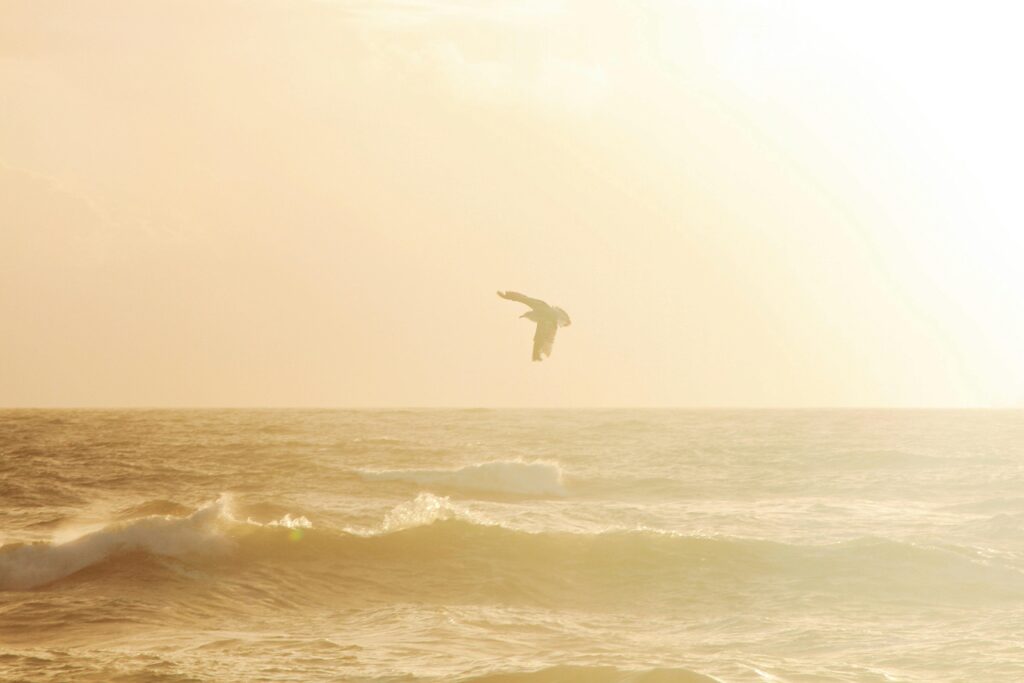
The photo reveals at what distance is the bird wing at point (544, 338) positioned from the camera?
1405 centimetres

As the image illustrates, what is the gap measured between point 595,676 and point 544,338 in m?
4.02

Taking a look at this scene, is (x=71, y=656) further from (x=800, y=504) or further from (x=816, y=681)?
(x=800, y=504)

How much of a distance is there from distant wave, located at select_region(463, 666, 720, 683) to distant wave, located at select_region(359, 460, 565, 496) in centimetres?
1844

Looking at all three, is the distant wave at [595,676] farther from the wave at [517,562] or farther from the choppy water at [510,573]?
the wave at [517,562]

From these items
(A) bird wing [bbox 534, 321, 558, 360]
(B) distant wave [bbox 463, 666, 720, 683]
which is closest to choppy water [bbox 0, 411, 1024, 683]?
(B) distant wave [bbox 463, 666, 720, 683]

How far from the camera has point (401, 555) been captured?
68.0ft

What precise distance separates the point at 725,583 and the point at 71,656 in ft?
32.0

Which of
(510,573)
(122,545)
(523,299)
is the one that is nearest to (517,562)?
(510,573)

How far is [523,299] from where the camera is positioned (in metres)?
14.0

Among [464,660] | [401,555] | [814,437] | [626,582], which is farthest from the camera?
[814,437]

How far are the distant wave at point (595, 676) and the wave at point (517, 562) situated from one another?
4.87 meters

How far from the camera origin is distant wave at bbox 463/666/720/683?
12.2 m

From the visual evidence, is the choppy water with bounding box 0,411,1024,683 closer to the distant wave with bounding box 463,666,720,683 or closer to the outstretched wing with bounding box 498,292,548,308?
the distant wave with bounding box 463,666,720,683

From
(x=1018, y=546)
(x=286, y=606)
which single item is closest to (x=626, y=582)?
(x=286, y=606)
